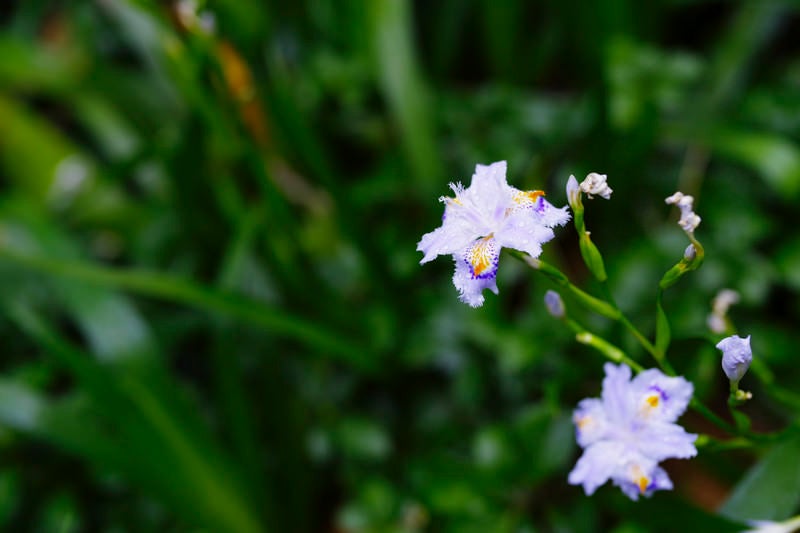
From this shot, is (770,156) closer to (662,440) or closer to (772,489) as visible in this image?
(772,489)

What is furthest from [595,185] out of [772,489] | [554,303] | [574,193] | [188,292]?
[188,292]

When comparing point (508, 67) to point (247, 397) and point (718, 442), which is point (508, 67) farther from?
point (718, 442)

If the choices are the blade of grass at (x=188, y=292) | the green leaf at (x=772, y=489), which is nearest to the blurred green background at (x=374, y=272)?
the blade of grass at (x=188, y=292)

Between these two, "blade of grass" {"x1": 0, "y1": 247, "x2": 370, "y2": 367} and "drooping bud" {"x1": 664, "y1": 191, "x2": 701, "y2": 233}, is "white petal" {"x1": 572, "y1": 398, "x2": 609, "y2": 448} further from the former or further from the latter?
"blade of grass" {"x1": 0, "y1": 247, "x2": 370, "y2": 367}

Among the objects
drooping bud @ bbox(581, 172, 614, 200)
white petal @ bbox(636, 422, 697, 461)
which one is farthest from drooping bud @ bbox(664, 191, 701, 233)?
white petal @ bbox(636, 422, 697, 461)

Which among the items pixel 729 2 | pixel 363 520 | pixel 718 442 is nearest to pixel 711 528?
pixel 718 442

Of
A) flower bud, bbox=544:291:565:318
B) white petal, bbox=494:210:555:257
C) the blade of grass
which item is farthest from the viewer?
the blade of grass
